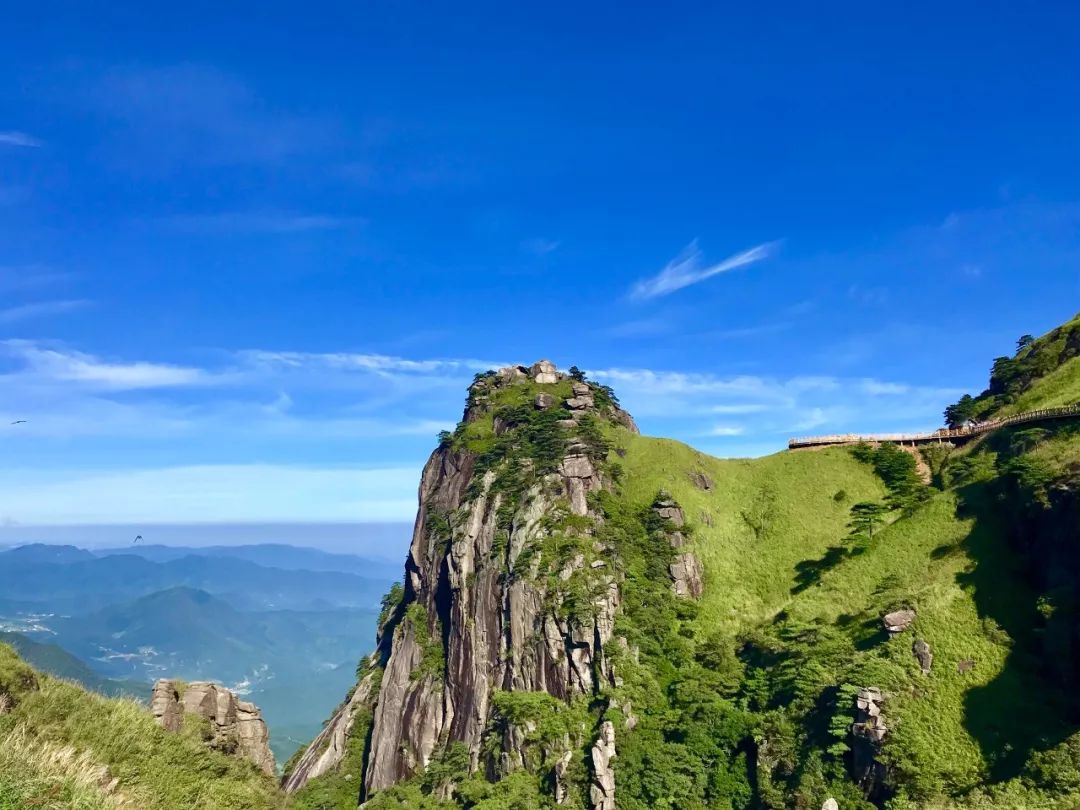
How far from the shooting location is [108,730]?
22.3 m

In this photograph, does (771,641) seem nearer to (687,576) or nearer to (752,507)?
(687,576)

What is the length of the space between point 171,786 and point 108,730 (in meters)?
3.05

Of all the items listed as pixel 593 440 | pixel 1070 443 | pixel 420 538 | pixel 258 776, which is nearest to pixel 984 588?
pixel 1070 443

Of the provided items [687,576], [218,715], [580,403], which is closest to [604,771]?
[687,576]

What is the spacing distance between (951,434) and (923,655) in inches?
1947

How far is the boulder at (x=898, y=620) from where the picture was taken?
197ft

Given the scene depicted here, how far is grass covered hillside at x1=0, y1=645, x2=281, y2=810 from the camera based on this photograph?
54.9 feet

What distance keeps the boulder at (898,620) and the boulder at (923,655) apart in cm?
234

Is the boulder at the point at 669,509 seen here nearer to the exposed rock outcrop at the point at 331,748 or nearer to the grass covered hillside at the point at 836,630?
the grass covered hillside at the point at 836,630

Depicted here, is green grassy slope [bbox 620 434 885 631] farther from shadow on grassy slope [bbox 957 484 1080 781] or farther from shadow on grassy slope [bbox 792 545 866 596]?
shadow on grassy slope [bbox 957 484 1080 781]

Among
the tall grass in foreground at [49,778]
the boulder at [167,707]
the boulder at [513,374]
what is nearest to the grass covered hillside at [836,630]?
the boulder at [513,374]

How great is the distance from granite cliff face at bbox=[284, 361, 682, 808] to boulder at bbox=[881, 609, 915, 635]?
94.6 feet

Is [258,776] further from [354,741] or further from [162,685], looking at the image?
[354,741]

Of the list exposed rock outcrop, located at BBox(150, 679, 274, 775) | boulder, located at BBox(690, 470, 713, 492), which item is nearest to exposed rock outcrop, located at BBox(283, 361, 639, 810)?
boulder, located at BBox(690, 470, 713, 492)
